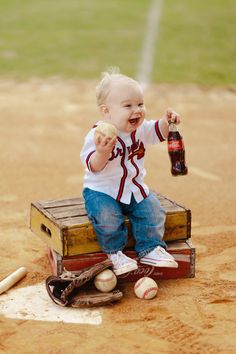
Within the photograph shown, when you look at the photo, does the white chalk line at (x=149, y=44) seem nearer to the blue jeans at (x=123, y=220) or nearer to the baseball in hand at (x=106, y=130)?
the blue jeans at (x=123, y=220)

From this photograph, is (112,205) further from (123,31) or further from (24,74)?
(123,31)

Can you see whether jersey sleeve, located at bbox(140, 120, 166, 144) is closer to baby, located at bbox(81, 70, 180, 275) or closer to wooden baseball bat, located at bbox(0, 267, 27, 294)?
baby, located at bbox(81, 70, 180, 275)

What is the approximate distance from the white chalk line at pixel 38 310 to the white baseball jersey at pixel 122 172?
2.29 ft

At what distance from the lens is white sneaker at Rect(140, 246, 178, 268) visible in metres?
4.43

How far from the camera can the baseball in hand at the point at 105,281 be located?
430cm

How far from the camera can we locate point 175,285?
14.9ft

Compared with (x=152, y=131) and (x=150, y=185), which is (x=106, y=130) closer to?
(x=152, y=131)

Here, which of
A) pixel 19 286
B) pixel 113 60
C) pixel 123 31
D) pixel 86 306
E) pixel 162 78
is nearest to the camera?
pixel 86 306

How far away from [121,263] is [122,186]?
0.46 meters

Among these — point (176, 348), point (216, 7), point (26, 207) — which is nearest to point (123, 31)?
point (216, 7)

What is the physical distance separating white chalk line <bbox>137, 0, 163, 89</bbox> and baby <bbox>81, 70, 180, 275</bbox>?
6.39 m

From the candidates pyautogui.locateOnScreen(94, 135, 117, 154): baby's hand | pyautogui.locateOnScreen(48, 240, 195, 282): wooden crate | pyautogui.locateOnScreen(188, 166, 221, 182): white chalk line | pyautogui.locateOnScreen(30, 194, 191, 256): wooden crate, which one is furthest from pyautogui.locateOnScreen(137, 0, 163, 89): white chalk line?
pyautogui.locateOnScreen(94, 135, 117, 154): baby's hand

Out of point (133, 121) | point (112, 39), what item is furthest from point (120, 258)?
point (112, 39)

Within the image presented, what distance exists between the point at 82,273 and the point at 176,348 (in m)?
0.82
